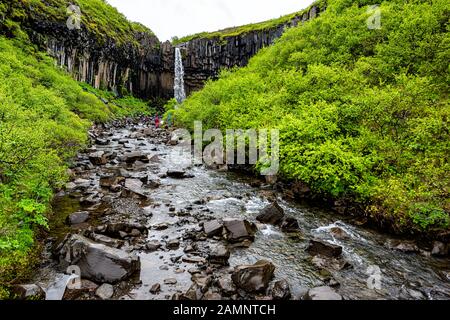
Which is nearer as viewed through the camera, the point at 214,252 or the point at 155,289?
the point at 155,289

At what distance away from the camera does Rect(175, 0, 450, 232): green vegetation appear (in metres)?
11.8

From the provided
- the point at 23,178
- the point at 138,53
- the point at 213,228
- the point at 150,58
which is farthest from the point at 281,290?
the point at 150,58

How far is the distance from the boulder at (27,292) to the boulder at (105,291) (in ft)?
4.39

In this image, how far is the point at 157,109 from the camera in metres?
74.5

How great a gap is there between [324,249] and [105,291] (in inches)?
290

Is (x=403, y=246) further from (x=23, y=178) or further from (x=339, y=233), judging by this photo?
(x=23, y=178)

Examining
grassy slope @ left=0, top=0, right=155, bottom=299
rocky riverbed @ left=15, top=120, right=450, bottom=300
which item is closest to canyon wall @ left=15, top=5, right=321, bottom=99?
grassy slope @ left=0, top=0, right=155, bottom=299

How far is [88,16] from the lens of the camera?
59812 mm

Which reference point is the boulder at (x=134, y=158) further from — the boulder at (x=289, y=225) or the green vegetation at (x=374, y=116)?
the boulder at (x=289, y=225)

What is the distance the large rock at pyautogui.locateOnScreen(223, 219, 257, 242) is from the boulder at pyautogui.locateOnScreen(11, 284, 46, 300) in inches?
249

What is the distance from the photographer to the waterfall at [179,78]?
249 ft

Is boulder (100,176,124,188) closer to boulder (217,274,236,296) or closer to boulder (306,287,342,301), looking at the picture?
boulder (217,274,236,296)

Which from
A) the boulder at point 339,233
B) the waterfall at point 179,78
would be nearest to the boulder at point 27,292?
the boulder at point 339,233
